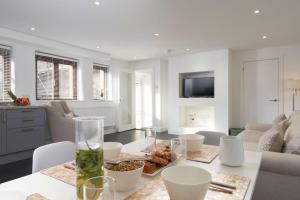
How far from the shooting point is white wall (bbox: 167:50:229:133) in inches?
199

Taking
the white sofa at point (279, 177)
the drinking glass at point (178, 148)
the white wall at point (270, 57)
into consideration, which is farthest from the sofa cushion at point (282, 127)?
the white wall at point (270, 57)

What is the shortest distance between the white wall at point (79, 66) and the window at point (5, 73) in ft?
0.37

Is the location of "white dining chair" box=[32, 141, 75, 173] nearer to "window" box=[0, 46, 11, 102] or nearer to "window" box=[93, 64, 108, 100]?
"window" box=[0, 46, 11, 102]

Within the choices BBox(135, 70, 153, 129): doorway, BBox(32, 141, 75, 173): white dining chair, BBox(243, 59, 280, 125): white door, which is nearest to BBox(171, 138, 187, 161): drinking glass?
BBox(32, 141, 75, 173): white dining chair

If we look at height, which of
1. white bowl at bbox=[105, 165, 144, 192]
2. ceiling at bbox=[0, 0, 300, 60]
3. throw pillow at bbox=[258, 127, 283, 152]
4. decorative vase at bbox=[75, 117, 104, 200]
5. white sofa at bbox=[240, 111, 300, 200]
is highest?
ceiling at bbox=[0, 0, 300, 60]

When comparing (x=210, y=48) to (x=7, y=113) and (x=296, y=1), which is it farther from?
(x=7, y=113)

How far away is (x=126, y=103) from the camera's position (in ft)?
21.4

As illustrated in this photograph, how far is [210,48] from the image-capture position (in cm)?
495

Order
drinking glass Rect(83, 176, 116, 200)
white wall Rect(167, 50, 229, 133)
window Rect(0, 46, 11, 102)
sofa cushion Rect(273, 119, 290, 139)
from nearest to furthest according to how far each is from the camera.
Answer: drinking glass Rect(83, 176, 116, 200)
sofa cushion Rect(273, 119, 290, 139)
window Rect(0, 46, 11, 102)
white wall Rect(167, 50, 229, 133)

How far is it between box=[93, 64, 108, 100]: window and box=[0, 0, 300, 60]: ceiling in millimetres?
1328

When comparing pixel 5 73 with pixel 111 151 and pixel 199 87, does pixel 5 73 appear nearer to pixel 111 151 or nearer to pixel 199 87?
pixel 111 151

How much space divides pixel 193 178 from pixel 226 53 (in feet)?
15.7

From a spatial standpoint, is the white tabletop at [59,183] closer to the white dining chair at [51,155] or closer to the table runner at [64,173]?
the table runner at [64,173]

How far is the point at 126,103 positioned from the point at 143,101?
965 mm
